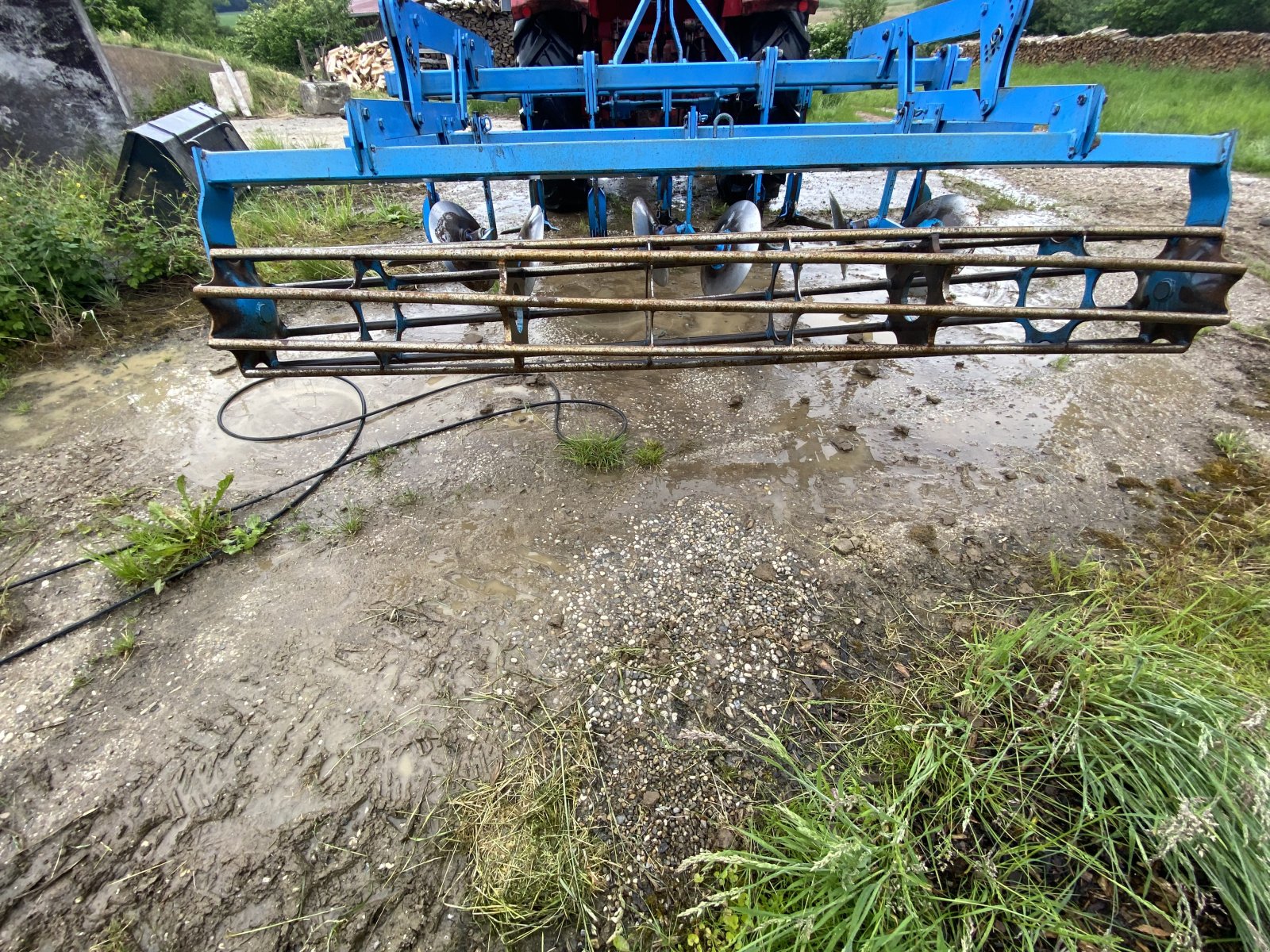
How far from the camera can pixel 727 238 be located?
85.7 inches

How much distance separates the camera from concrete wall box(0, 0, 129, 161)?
4723mm

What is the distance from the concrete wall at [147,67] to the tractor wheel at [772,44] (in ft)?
31.4

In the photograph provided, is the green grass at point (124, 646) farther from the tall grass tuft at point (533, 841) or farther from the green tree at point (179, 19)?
the green tree at point (179, 19)

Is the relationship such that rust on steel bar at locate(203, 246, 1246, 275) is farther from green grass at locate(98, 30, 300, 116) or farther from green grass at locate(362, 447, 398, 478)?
green grass at locate(98, 30, 300, 116)

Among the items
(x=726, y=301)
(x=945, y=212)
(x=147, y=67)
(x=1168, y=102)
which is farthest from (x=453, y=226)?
(x=1168, y=102)

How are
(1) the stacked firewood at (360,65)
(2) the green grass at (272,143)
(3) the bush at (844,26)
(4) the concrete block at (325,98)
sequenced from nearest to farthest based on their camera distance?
(2) the green grass at (272,143)
(4) the concrete block at (325,98)
(1) the stacked firewood at (360,65)
(3) the bush at (844,26)

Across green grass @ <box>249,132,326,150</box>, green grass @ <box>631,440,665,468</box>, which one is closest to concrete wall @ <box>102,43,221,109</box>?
green grass @ <box>249,132,326,150</box>

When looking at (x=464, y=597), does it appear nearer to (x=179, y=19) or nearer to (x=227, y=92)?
(x=227, y=92)

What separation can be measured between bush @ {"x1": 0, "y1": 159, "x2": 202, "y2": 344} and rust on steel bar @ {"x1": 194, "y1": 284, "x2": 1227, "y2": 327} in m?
2.80

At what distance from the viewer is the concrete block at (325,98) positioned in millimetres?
12664

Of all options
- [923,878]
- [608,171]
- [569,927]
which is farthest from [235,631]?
[923,878]

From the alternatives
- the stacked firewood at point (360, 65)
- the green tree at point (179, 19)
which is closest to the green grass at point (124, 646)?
the stacked firewood at point (360, 65)

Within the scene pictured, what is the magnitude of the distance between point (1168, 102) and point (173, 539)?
15.3 m

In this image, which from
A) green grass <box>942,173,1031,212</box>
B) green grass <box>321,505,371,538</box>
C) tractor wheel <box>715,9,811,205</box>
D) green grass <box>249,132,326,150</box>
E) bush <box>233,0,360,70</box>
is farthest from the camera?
bush <box>233,0,360,70</box>
